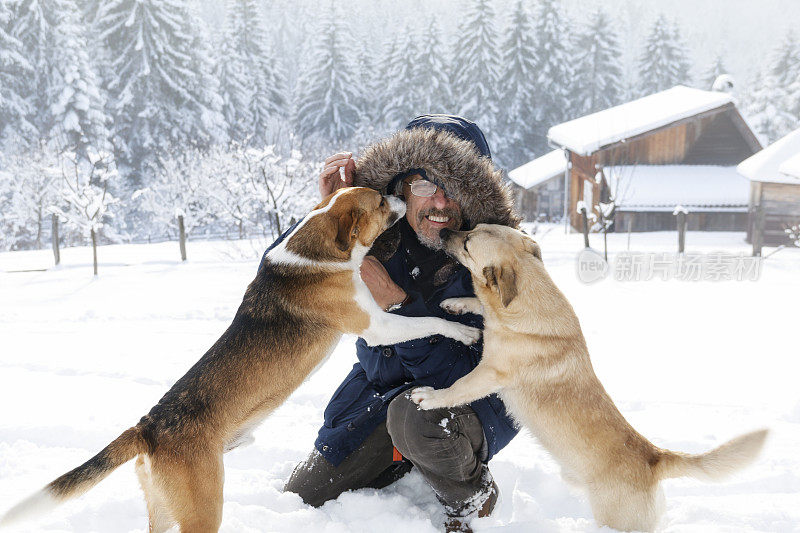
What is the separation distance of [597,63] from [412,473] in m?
44.5

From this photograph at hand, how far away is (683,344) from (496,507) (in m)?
5.00

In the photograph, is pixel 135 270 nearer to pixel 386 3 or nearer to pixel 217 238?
pixel 217 238

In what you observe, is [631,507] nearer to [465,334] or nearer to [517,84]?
[465,334]

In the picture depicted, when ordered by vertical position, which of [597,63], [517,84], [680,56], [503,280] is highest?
[680,56]

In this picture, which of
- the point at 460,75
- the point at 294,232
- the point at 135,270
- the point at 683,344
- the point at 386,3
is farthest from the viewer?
the point at 386,3

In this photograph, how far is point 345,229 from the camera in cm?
303

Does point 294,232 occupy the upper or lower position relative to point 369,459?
upper

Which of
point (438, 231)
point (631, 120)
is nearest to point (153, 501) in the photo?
point (438, 231)

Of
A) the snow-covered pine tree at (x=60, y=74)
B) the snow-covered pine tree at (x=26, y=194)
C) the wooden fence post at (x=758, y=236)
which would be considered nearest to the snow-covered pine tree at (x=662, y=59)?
the wooden fence post at (x=758, y=236)

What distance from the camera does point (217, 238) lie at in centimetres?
3122

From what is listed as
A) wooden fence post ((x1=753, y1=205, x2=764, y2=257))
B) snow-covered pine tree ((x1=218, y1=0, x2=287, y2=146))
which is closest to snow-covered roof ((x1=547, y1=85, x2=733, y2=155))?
wooden fence post ((x1=753, y1=205, x2=764, y2=257))

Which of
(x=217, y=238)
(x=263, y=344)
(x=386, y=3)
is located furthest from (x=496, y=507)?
(x=386, y=3)

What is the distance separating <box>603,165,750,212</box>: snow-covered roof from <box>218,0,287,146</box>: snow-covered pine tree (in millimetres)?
24030

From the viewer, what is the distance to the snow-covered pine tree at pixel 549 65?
39.9m
